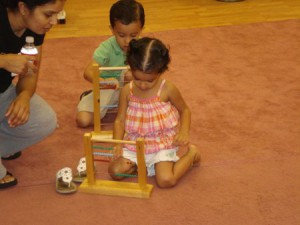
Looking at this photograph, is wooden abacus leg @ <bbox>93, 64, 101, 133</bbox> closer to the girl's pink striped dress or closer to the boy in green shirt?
the boy in green shirt

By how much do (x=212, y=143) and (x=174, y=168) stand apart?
0.92ft

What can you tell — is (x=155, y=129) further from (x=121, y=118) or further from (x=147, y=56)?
(x=147, y=56)

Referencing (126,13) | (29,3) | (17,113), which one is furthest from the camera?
(126,13)

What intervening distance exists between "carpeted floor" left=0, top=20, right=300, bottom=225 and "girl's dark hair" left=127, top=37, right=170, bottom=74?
1.35 ft

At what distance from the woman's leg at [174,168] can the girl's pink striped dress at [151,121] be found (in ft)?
0.19

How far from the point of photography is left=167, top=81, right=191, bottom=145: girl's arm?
72.6 inches

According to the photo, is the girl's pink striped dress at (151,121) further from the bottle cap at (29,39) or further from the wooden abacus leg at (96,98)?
the bottle cap at (29,39)

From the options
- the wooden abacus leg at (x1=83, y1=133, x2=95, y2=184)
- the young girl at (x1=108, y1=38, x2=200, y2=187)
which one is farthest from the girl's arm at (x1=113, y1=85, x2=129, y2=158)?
the wooden abacus leg at (x1=83, y1=133, x2=95, y2=184)

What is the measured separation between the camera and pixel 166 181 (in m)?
1.86

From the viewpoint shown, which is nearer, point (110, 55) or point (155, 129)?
point (155, 129)

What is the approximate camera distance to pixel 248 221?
1714mm

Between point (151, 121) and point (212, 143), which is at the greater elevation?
point (151, 121)

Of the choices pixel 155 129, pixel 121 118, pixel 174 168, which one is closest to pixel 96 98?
pixel 121 118

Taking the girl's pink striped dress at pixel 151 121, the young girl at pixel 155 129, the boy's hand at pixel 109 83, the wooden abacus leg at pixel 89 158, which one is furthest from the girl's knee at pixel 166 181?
the boy's hand at pixel 109 83
